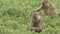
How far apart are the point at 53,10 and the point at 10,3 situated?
177cm

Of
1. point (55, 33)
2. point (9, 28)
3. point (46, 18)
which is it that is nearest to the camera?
point (55, 33)

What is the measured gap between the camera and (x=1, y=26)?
10352mm

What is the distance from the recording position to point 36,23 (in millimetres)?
9961

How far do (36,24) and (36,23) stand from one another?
0.14ft

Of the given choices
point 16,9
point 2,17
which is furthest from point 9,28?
point 16,9

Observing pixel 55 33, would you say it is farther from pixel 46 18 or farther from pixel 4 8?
pixel 4 8

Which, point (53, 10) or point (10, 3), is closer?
point (53, 10)

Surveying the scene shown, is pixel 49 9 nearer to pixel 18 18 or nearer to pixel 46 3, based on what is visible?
pixel 46 3

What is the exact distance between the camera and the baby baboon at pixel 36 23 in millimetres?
9891

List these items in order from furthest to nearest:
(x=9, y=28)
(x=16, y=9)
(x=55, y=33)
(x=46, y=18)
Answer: (x=16, y=9)
(x=46, y=18)
(x=9, y=28)
(x=55, y=33)

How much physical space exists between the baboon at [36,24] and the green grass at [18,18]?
0.17 m

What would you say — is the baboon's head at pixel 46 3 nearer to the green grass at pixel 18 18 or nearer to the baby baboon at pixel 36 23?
the green grass at pixel 18 18

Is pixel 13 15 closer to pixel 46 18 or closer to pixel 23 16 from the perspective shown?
pixel 23 16

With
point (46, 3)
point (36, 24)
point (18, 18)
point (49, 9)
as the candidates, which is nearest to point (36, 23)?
point (36, 24)
